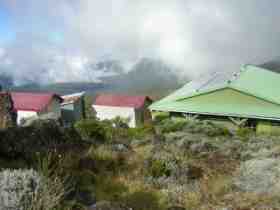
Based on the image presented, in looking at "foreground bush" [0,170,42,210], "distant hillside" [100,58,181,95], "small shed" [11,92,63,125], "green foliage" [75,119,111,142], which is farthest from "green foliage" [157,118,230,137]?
"distant hillside" [100,58,181,95]

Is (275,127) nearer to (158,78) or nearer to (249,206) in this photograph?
(249,206)

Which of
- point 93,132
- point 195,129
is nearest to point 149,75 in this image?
point 195,129

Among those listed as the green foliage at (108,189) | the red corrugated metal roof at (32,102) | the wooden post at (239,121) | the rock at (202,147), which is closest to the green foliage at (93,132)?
the rock at (202,147)

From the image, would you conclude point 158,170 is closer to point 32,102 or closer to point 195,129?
point 195,129

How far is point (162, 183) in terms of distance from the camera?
648 centimetres

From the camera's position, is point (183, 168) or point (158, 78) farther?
point (158, 78)

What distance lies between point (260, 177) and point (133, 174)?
104 inches

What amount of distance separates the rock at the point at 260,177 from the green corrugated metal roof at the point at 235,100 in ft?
31.1

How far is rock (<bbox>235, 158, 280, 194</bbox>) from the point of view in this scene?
6111 mm

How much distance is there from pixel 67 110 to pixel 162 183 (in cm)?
3050

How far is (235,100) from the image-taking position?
17766 millimetres

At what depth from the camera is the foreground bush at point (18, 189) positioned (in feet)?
12.2

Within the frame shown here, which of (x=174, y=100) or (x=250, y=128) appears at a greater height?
(x=174, y=100)

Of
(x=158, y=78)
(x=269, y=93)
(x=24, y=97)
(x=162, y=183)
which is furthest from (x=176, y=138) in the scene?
(x=158, y=78)
